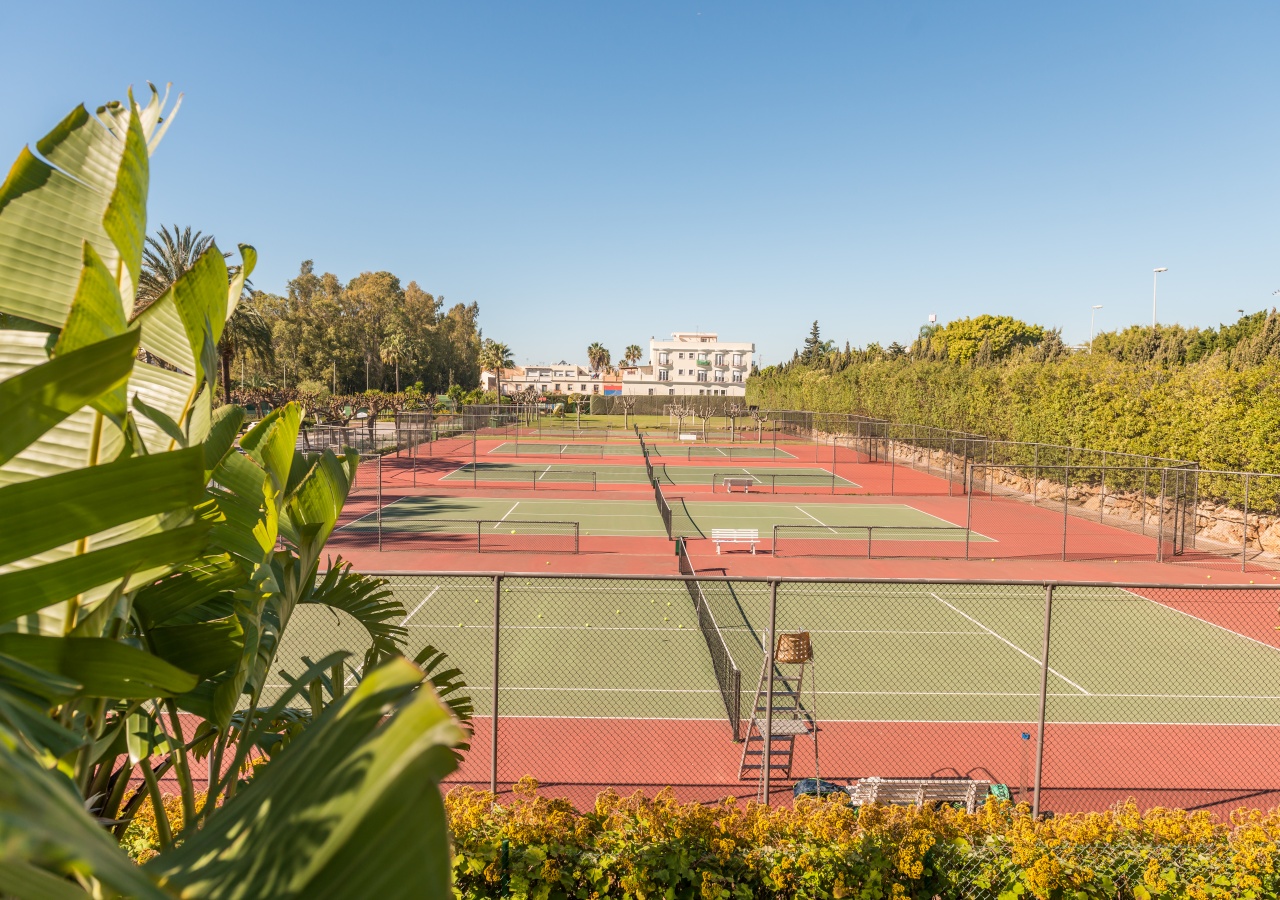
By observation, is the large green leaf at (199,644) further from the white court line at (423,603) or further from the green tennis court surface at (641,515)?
the green tennis court surface at (641,515)

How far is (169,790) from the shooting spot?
8125mm

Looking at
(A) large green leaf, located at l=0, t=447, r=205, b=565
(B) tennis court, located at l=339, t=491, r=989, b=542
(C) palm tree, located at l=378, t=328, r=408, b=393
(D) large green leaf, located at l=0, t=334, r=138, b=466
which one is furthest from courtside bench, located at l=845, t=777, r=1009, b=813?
(C) palm tree, located at l=378, t=328, r=408, b=393

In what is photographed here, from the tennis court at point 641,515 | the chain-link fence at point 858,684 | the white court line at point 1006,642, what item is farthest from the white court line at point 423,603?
the white court line at point 1006,642

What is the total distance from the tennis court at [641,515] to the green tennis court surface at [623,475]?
4240 millimetres

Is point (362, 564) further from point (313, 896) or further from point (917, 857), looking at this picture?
point (313, 896)

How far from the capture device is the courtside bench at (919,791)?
24.5 ft

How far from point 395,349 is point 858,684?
270 feet

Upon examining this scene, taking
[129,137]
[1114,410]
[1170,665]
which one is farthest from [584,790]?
[1114,410]

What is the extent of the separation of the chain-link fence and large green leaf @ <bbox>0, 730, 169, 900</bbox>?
618 cm

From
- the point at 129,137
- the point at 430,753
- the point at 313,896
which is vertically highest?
the point at 129,137


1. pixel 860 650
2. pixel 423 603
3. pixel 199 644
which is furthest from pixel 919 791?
pixel 423 603

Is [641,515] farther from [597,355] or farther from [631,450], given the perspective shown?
[597,355]

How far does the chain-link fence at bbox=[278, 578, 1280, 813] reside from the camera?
910cm

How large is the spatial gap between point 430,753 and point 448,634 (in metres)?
14.3
